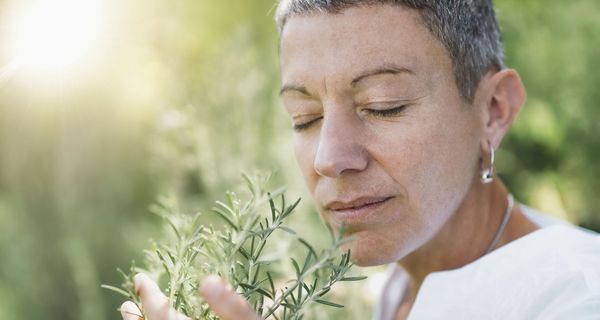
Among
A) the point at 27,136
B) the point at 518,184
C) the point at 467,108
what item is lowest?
the point at 518,184

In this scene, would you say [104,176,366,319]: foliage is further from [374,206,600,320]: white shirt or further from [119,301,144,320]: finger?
[374,206,600,320]: white shirt

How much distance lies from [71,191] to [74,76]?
0.34 metres

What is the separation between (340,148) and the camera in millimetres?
919

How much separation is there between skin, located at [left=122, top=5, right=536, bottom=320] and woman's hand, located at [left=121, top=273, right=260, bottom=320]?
33 cm

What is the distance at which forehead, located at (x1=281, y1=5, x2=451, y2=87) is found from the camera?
0.94 m

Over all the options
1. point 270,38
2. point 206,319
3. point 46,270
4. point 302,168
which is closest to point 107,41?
point 270,38

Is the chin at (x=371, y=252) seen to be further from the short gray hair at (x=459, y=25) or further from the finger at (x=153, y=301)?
the finger at (x=153, y=301)

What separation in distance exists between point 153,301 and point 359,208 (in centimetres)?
38

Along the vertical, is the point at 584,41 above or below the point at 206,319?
above

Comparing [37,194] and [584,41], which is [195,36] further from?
[584,41]

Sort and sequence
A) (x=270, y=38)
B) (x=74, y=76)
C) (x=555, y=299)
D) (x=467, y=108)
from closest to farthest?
(x=555, y=299) → (x=467, y=108) → (x=74, y=76) → (x=270, y=38)

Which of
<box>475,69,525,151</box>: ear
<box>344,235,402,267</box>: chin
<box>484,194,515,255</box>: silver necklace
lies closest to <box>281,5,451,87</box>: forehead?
<box>475,69,525,151</box>: ear

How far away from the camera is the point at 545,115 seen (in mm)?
1976

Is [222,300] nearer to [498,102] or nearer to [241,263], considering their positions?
[241,263]
